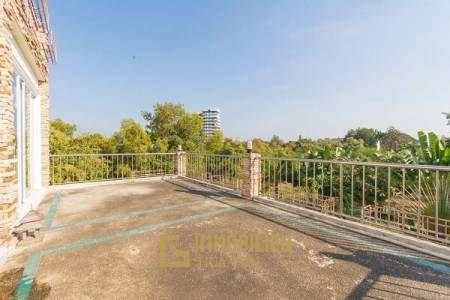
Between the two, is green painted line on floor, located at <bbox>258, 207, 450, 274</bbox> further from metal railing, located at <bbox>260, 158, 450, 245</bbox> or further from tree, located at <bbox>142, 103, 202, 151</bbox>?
tree, located at <bbox>142, 103, 202, 151</bbox>

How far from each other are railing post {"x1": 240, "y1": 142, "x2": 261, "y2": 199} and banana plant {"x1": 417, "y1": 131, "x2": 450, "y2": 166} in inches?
196

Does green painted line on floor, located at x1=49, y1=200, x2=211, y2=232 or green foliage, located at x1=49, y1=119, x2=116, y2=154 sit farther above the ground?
green foliage, located at x1=49, y1=119, x2=116, y2=154

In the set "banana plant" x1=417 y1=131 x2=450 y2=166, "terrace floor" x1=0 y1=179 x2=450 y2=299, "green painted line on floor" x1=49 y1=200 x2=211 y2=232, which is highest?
"banana plant" x1=417 y1=131 x2=450 y2=166

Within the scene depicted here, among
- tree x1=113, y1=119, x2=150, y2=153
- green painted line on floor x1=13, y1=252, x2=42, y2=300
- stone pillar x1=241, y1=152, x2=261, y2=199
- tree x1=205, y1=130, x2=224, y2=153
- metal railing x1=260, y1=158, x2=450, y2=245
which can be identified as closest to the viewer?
green painted line on floor x1=13, y1=252, x2=42, y2=300

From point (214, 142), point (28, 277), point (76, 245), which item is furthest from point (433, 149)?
point (214, 142)

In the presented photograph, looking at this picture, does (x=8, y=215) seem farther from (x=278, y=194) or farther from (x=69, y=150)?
(x=69, y=150)

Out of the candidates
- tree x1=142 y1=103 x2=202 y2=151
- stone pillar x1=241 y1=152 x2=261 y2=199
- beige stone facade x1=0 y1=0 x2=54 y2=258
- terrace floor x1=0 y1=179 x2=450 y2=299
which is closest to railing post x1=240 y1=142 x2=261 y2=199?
stone pillar x1=241 y1=152 x2=261 y2=199

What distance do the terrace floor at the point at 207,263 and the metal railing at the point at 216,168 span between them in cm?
259

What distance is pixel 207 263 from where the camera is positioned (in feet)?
9.06

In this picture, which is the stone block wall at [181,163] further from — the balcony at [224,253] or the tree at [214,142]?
the tree at [214,142]

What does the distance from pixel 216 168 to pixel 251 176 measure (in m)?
2.12

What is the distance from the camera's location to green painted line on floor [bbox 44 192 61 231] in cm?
404

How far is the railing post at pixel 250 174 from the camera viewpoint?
19.6ft

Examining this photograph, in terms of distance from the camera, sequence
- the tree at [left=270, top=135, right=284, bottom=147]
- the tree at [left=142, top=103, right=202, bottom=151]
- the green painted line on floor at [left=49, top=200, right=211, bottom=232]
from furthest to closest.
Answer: the tree at [left=270, top=135, right=284, bottom=147] → the tree at [left=142, top=103, right=202, bottom=151] → the green painted line on floor at [left=49, top=200, right=211, bottom=232]
